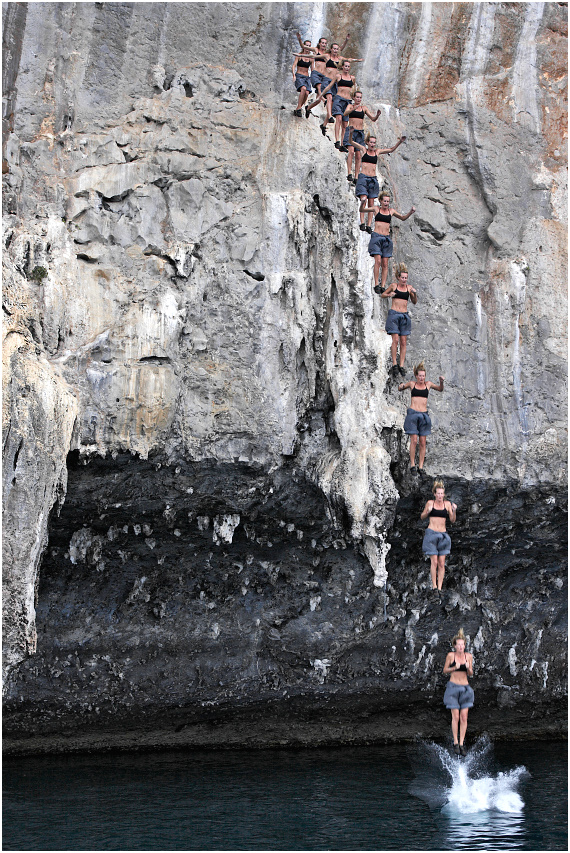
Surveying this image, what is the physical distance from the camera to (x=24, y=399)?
12.8m

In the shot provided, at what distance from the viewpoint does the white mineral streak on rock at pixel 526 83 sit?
1556 cm

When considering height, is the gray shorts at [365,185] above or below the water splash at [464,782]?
above

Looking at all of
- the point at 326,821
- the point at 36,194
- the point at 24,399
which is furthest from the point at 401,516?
the point at 36,194

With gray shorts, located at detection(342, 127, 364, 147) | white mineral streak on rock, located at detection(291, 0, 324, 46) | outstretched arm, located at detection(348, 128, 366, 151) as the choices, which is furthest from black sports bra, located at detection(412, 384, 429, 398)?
white mineral streak on rock, located at detection(291, 0, 324, 46)

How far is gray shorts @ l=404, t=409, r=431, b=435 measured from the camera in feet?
45.1

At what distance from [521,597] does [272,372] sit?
251 inches

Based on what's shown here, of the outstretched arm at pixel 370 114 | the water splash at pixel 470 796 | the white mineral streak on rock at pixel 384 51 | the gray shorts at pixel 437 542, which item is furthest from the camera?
the white mineral streak on rock at pixel 384 51

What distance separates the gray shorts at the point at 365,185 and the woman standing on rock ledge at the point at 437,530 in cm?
435

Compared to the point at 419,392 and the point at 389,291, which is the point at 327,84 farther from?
the point at 419,392

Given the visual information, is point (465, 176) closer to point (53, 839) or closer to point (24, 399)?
point (24, 399)

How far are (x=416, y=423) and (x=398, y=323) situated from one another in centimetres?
148

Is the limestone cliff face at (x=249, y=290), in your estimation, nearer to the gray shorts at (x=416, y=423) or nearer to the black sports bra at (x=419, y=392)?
the gray shorts at (x=416, y=423)

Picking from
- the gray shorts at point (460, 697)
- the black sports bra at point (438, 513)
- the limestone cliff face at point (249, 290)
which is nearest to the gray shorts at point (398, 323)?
the limestone cliff face at point (249, 290)

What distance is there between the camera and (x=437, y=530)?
1388 centimetres
